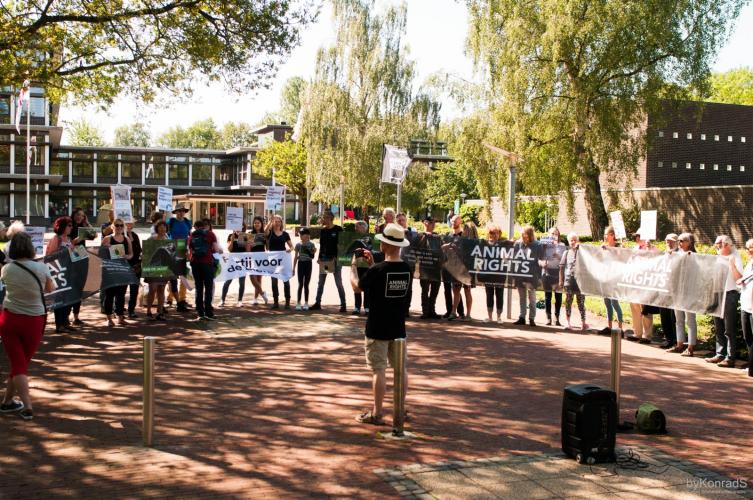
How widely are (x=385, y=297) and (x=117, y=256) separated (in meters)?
7.98

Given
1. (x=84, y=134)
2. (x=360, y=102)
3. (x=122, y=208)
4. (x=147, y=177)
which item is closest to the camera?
(x=122, y=208)

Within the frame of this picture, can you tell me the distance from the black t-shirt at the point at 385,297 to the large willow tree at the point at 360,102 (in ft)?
139

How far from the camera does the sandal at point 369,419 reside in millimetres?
7617

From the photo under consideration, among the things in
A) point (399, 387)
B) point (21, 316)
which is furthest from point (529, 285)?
point (21, 316)

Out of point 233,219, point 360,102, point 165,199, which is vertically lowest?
point 233,219

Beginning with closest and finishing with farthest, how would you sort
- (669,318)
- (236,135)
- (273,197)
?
1. (669,318)
2. (273,197)
3. (236,135)

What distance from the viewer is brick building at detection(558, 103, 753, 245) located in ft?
116

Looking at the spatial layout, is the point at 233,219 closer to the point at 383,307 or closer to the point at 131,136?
the point at 383,307

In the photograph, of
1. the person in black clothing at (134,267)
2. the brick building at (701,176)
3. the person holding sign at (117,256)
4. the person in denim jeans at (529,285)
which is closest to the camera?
the person holding sign at (117,256)

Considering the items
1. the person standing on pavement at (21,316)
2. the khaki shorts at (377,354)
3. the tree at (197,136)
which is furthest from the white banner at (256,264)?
the tree at (197,136)

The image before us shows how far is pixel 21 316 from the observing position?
768cm

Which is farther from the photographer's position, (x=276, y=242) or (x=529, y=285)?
(x=276, y=242)

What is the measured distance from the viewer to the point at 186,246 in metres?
15.5

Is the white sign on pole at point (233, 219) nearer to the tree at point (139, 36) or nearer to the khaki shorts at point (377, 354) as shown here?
the tree at point (139, 36)
